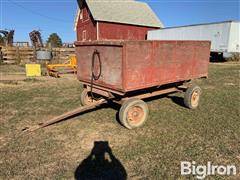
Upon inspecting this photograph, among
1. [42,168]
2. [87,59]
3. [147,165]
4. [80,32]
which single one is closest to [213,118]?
[147,165]

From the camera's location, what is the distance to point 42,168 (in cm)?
331

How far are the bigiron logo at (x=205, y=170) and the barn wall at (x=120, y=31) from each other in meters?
23.0

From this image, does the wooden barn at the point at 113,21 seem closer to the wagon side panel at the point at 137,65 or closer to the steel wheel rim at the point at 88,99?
the steel wheel rim at the point at 88,99

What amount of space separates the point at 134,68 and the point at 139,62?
180 millimetres

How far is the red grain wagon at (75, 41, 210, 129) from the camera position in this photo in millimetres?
4227

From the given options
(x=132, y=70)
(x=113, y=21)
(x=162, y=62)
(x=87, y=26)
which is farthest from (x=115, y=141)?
(x=87, y=26)

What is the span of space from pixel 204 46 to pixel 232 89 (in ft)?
10.9

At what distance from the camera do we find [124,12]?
90.2ft

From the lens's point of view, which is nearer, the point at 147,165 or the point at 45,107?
the point at 147,165

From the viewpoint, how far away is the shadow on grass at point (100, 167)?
313 centimetres

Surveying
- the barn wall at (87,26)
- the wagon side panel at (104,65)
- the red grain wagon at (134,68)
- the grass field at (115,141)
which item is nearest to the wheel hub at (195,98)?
the red grain wagon at (134,68)

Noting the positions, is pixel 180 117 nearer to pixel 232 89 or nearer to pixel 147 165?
pixel 147 165

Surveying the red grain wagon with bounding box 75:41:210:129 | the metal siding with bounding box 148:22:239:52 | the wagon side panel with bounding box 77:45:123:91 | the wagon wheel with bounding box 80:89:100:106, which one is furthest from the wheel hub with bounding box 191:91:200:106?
the metal siding with bounding box 148:22:239:52

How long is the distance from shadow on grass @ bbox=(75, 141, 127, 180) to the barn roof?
22541 mm
